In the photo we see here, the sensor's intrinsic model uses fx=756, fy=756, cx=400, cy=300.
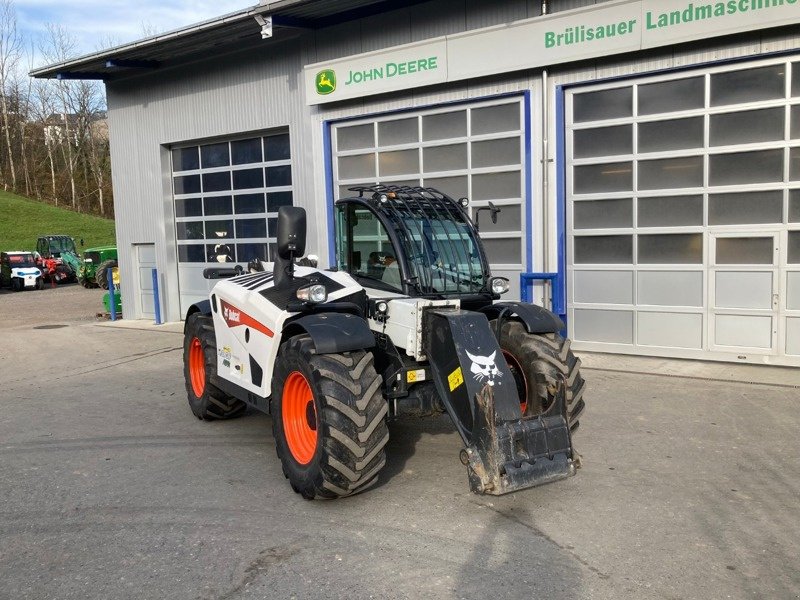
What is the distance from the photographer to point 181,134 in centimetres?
1544

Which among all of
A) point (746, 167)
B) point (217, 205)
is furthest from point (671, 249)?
point (217, 205)

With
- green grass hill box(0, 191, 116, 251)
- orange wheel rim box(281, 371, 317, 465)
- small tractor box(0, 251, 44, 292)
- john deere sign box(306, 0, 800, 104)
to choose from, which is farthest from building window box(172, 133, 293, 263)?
green grass hill box(0, 191, 116, 251)

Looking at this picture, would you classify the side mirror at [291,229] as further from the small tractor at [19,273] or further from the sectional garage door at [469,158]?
the small tractor at [19,273]

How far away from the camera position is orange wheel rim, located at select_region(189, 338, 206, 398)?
25.5 ft

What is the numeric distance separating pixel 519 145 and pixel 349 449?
7307mm

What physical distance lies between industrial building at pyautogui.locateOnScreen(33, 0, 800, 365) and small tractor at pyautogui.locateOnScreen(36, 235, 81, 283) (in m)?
18.5

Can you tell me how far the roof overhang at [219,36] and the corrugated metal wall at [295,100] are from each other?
0.64 ft

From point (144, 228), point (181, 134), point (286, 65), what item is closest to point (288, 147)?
point (286, 65)

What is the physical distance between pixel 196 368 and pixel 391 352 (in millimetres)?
3111

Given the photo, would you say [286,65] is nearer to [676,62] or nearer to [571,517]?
[676,62]

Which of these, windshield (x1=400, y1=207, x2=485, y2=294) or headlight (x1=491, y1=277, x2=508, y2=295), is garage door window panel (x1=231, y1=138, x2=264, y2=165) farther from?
headlight (x1=491, y1=277, x2=508, y2=295)

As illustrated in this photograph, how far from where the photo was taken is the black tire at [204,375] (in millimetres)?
7230

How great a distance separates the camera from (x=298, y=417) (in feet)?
18.1

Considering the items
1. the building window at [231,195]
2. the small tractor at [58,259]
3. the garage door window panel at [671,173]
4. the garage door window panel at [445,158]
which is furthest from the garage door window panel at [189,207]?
the small tractor at [58,259]
